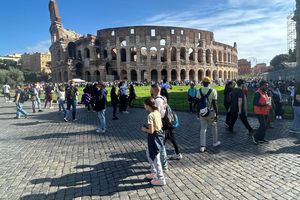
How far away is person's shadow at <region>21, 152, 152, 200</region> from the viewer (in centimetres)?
443

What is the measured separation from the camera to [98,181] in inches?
193

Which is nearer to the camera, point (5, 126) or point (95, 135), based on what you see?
point (95, 135)

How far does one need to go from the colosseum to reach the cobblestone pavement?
5277 cm

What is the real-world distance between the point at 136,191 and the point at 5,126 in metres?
9.24

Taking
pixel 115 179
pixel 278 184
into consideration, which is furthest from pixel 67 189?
pixel 278 184

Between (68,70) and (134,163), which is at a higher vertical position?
(68,70)

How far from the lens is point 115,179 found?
4.96 metres

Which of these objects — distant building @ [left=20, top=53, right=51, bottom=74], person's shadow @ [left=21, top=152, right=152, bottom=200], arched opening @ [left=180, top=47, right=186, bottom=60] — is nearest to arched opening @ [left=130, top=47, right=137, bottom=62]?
arched opening @ [left=180, top=47, right=186, bottom=60]

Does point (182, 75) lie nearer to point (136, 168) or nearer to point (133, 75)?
point (133, 75)

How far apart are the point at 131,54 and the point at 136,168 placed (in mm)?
61324

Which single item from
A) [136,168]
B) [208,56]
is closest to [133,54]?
[208,56]

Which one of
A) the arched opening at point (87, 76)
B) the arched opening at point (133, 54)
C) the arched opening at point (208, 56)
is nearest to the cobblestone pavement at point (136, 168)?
the arched opening at point (87, 76)

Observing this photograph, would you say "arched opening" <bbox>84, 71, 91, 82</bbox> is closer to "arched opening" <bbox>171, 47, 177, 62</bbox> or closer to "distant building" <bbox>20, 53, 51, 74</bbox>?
"arched opening" <bbox>171, 47, 177, 62</bbox>

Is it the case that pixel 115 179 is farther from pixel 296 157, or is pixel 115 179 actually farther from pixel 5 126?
pixel 5 126
